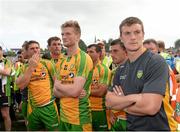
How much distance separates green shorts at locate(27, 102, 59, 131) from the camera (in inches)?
216

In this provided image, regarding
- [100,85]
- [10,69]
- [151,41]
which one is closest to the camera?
[100,85]

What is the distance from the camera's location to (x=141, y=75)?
117 inches

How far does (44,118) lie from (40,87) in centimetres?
56

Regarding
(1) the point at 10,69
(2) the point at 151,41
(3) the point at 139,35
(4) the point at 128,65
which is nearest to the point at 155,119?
(4) the point at 128,65

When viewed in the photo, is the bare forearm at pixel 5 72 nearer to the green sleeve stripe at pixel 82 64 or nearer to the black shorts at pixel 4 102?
the black shorts at pixel 4 102

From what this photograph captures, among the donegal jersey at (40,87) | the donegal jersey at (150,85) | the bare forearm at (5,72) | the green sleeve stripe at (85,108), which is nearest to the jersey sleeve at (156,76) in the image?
the donegal jersey at (150,85)

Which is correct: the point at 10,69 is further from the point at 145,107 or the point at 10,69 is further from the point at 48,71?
the point at 145,107

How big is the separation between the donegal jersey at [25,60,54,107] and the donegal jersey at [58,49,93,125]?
1301 mm

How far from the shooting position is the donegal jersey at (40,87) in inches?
220

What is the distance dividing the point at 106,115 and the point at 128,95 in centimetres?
253

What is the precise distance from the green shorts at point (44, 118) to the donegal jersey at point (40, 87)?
97mm

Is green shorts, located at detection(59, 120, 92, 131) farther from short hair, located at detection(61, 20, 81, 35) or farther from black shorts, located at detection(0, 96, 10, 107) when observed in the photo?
black shorts, located at detection(0, 96, 10, 107)

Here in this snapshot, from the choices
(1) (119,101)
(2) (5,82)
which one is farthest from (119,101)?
(2) (5,82)

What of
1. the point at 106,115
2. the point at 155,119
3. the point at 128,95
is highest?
the point at 128,95
